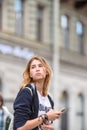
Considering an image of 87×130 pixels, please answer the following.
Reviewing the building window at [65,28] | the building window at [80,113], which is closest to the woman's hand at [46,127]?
the building window at [65,28]

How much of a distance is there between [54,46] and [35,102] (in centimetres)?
2068

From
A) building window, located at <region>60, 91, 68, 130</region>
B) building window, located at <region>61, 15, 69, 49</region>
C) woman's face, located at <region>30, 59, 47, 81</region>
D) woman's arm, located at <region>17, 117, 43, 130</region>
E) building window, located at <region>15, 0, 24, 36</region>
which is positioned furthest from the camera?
building window, located at <region>61, 15, 69, 49</region>

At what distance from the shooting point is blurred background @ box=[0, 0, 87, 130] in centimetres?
2202

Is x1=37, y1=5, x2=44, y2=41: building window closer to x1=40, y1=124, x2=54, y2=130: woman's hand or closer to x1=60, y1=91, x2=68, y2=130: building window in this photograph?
x1=60, y1=91, x2=68, y2=130: building window

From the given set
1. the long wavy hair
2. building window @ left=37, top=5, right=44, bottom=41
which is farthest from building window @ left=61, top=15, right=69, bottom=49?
the long wavy hair

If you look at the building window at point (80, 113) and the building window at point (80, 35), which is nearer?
the building window at point (80, 113)

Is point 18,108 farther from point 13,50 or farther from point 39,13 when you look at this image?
point 39,13

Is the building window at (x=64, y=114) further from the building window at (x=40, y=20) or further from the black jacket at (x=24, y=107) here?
the black jacket at (x=24, y=107)


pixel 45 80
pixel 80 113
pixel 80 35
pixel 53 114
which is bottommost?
pixel 80 113

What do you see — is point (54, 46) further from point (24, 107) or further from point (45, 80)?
point (24, 107)

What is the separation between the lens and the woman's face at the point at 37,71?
12.9 ft

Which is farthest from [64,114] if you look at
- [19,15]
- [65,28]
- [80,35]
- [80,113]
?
[19,15]

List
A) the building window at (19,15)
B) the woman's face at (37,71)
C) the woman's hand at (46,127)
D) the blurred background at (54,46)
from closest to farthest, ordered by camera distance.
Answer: the woman's hand at (46,127) → the woman's face at (37,71) → the blurred background at (54,46) → the building window at (19,15)

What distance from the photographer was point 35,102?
3.81 meters
